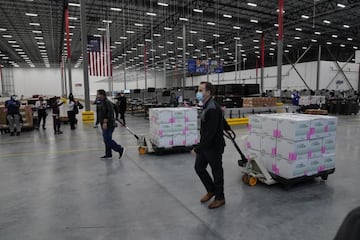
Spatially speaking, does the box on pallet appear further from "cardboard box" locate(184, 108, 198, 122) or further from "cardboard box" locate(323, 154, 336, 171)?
"cardboard box" locate(323, 154, 336, 171)

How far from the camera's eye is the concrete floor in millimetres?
3246

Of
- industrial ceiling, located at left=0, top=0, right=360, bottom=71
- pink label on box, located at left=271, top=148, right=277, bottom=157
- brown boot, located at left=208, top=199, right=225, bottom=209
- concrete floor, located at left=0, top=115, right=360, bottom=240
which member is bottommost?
concrete floor, located at left=0, top=115, right=360, bottom=240

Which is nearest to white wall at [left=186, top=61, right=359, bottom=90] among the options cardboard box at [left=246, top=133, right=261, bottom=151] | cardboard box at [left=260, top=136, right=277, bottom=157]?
cardboard box at [left=246, top=133, right=261, bottom=151]

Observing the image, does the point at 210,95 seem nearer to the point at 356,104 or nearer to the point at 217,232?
the point at 217,232

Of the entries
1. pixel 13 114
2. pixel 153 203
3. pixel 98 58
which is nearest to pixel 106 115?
pixel 153 203

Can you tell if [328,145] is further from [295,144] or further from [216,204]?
[216,204]

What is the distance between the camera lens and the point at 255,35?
31703 millimetres

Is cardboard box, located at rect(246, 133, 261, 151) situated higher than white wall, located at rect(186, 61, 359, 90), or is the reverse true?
white wall, located at rect(186, 61, 359, 90)

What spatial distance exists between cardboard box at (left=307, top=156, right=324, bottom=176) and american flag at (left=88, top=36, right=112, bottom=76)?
47.4 feet

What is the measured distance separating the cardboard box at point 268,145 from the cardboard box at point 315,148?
58 centimetres

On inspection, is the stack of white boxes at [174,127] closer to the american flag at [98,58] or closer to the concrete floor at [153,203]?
the concrete floor at [153,203]

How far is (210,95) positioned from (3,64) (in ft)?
183

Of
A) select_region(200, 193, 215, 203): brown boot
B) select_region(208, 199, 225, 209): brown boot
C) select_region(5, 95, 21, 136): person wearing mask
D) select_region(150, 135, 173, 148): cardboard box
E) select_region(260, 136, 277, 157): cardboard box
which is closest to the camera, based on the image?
select_region(208, 199, 225, 209): brown boot

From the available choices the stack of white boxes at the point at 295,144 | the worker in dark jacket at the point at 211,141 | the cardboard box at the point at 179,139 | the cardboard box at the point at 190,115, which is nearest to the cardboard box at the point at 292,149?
the stack of white boxes at the point at 295,144
